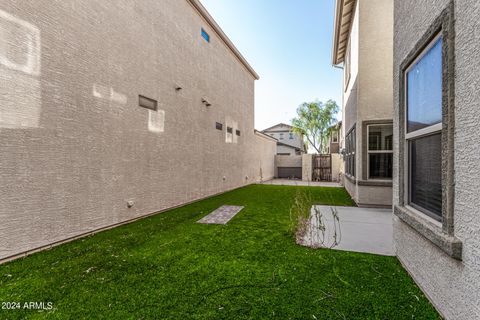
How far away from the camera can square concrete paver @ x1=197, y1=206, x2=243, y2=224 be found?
206 inches

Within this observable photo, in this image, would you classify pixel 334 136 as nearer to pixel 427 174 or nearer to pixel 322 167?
pixel 322 167

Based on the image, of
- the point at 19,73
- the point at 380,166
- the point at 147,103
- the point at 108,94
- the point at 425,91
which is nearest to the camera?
the point at 425,91

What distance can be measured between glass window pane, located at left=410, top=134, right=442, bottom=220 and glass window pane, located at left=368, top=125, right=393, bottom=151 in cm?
421

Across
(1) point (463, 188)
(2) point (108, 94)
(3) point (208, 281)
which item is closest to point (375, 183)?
(1) point (463, 188)

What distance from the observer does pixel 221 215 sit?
229 inches

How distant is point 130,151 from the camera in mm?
5141

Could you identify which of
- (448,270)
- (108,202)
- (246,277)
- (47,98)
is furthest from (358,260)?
(47,98)

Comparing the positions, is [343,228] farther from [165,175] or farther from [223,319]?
[165,175]

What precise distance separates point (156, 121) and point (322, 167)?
45.4 ft

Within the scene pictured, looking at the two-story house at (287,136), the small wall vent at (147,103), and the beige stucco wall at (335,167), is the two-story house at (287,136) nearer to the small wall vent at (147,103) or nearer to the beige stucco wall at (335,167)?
the beige stucco wall at (335,167)

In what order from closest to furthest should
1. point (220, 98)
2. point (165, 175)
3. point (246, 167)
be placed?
point (165, 175), point (220, 98), point (246, 167)

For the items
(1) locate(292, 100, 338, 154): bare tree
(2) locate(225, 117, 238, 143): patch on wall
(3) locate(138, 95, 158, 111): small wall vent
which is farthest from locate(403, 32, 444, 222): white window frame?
(1) locate(292, 100, 338, 154): bare tree

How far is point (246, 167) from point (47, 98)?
10.4 m

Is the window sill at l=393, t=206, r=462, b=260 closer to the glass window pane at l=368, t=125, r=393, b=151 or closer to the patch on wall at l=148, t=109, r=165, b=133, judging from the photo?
the glass window pane at l=368, t=125, r=393, b=151
